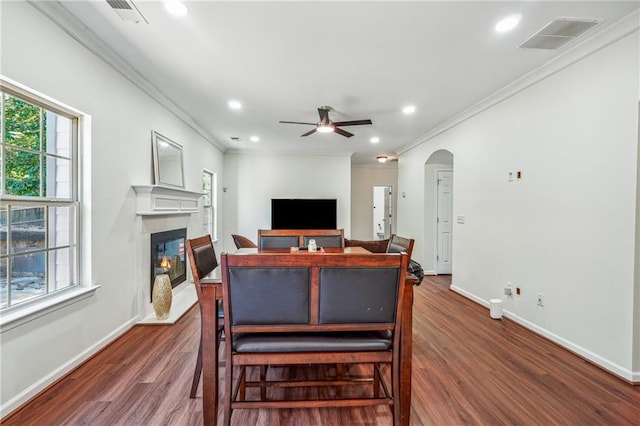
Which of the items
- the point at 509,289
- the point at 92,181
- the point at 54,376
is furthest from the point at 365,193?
the point at 54,376

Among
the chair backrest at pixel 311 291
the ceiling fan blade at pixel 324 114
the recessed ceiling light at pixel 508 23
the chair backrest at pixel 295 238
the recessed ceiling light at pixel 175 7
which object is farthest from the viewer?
the ceiling fan blade at pixel 324 114

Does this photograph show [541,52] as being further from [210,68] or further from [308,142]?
[308,142]

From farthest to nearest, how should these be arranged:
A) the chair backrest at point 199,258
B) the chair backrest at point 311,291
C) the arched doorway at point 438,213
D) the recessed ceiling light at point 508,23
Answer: the arched doorway at point 438,213 < the recessed ceiling light at point 508,23 < the chair backrest at point 199,258 < the chair backrest at point 311,291

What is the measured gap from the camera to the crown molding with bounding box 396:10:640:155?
220 cm

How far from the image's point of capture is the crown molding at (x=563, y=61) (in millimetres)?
2203

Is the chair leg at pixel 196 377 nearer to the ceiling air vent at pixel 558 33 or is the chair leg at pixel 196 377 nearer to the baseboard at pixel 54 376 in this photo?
the baseboard at pixel 54 376

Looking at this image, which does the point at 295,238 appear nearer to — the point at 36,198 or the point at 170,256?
the point at 170,256

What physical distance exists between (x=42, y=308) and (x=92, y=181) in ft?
3.37

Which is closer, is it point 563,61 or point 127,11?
point 127,11

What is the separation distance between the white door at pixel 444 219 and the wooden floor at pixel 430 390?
9.74 ft

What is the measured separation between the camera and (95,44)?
247cm

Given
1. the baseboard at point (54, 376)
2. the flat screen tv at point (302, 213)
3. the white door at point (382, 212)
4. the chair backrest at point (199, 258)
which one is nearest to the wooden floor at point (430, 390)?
the baseboard at point (54, 376)

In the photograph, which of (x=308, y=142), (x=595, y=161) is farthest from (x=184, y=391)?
(x=308, y=142)

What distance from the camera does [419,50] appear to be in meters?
2.59
